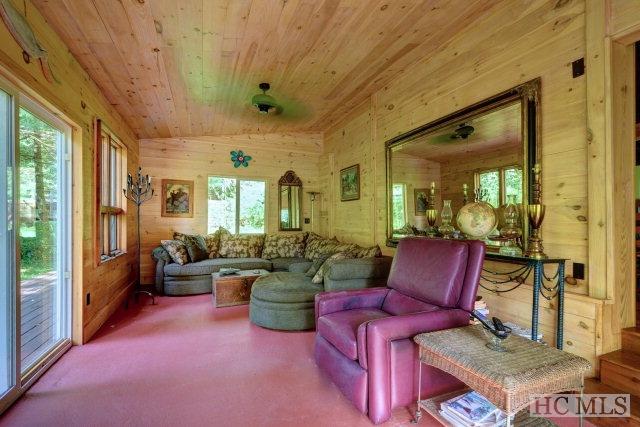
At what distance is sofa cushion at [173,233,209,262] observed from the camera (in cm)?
471

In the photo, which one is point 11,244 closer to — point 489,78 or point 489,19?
point 489,78

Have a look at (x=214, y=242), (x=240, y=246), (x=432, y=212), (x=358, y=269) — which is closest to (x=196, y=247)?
(x=214, y=242)

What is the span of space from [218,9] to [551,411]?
10.5 ft

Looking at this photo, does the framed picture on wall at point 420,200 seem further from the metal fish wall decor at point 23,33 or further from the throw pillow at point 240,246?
the metal fish wall decor at point 23,33

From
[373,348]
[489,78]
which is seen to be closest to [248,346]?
[373,348]

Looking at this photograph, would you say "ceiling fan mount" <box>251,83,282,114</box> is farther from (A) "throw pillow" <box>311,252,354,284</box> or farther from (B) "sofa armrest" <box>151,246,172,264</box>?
(B) "sofa armrest" <box>151,246,172,264</box>

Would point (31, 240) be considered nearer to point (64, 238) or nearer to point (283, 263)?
point (64, 238)

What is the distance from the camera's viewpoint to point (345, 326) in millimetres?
2021

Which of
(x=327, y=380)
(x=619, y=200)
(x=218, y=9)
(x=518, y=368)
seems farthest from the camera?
(x=327, y=380)

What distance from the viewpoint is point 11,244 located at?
187 centimetres

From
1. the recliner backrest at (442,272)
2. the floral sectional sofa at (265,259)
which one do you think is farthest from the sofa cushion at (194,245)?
the recliner backrest at (442,272)

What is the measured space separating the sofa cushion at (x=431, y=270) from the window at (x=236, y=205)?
370cm

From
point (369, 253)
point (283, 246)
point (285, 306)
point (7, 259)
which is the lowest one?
point (285, 306)

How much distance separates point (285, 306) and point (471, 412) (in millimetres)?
1857
